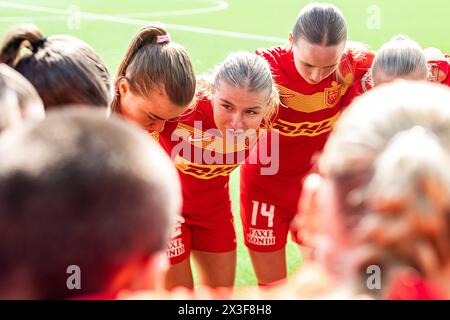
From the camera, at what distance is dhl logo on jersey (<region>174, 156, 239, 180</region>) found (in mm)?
3648

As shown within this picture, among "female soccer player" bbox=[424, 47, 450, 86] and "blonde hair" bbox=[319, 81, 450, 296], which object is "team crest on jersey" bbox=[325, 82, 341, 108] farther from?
"blonde hair" bbox=[319, 81, 450, 296]

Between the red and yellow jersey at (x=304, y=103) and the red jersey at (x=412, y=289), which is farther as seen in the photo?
the red and yellow jersey at (x=304, y=103)

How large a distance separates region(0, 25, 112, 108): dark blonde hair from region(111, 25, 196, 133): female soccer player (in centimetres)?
60

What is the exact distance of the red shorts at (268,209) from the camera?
4.18 m

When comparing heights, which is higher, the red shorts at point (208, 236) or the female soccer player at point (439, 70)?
the female soccer player at point (439, 70)

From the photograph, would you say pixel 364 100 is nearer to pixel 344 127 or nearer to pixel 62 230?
pixel 344 127

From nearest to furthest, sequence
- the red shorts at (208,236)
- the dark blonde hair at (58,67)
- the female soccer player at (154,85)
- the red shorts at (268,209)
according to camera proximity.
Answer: the dark blonde hair at (58,67)
the female soccer player at (154,85)
the red shorts at (208,236)
the red shorts at (268,209)

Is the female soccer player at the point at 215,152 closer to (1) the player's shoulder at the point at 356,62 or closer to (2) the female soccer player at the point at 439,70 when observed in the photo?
(1) the player's shoulder at the point at 356,62

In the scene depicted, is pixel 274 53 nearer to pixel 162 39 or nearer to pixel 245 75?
pixel 245 75

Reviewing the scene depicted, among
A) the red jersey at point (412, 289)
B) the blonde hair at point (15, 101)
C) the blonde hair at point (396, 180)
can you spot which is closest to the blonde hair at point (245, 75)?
the blonde hair at point (15, 101)

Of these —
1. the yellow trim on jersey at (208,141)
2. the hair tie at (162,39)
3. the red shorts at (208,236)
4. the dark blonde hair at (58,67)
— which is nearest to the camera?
the dark blonde hair at (58,67)

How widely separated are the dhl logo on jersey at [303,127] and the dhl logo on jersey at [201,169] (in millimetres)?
463

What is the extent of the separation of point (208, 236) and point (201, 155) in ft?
1.91

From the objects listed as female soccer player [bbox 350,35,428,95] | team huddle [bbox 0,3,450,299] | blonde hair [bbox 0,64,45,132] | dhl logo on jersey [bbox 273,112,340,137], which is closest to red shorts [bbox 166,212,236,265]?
dhl logo on jersey [bbox 273,112,340,137]
